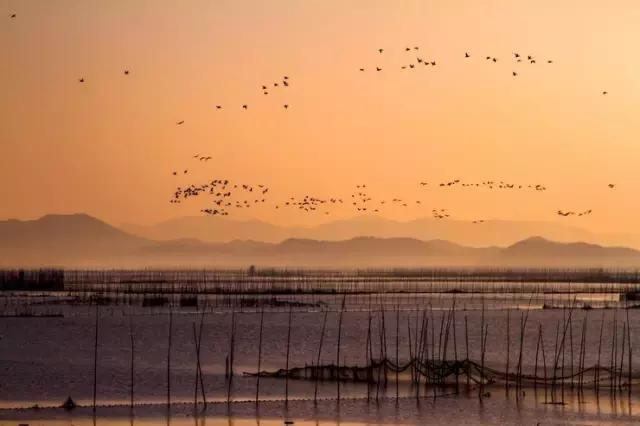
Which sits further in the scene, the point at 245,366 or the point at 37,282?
the point at 37,282

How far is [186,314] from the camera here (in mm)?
64188

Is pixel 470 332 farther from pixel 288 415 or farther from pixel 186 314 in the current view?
pixel 288 415

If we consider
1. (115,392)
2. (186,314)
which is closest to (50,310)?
(186,314)

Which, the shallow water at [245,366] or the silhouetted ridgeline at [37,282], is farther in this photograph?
the silhouetted ridgeline at [37,282]

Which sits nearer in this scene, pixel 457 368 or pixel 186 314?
pixel 457 368

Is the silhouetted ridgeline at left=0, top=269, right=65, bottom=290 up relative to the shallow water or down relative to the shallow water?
up

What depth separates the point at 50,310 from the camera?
6625cm

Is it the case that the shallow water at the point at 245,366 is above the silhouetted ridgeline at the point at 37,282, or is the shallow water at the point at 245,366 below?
below

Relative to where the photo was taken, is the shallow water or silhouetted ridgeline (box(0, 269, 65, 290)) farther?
silhouetted ridgeline (box(0, 269, 65, 290))

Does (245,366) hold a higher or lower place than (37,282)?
lower

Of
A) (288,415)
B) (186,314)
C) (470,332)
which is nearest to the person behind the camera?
(288,415)

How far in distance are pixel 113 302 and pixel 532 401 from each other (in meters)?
45.8

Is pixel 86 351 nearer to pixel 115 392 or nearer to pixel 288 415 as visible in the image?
pixel 115 392

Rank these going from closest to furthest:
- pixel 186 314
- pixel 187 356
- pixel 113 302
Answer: pixel 187 356
pixel 186 314
pixel 113 302
